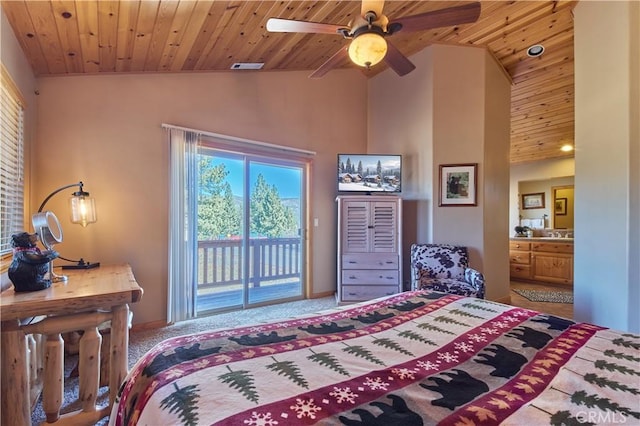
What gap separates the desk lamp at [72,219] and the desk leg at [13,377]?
0.51 metres

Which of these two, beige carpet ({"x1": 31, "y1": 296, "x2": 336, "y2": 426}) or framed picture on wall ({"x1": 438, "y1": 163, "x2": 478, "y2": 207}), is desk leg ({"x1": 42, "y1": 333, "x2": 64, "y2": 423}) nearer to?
beige carpet ({"x1": 31, "y1": 296, "x2": 336, "y2": 426})

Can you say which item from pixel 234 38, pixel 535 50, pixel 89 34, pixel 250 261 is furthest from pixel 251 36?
pixel 535 50

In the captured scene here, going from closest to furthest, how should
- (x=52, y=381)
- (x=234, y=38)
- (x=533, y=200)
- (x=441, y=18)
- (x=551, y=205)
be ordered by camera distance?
(x=52, y=381)
(x=441, y=18)
(x=234, y=38)
(x=551, y=205)
(x=533, y=200)

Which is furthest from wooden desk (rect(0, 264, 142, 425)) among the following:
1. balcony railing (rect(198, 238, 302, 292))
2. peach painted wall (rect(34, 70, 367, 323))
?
balcony railing (rect(198, 238, 302, 292))

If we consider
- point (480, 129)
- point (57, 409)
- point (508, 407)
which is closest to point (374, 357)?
point (508, 407)

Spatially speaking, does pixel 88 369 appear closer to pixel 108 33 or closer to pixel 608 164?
pixel 108 33

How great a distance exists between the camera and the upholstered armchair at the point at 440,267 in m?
3.47

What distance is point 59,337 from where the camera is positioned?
5.76 feet

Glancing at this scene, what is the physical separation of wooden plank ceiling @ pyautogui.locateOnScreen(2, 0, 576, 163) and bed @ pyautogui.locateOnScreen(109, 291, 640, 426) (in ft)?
7.48

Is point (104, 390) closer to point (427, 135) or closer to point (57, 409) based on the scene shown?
point (57, 409)

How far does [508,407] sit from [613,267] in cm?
275

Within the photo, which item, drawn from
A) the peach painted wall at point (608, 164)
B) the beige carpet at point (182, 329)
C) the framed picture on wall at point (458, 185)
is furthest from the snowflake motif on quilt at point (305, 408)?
the framed picture on wall at point (458, 185)

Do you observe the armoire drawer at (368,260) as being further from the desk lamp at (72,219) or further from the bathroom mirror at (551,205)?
the bathroom mirror at (551,205)

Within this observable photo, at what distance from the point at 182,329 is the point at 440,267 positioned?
9.87ft
